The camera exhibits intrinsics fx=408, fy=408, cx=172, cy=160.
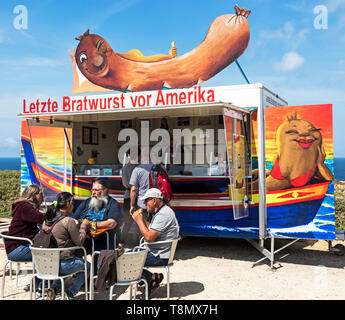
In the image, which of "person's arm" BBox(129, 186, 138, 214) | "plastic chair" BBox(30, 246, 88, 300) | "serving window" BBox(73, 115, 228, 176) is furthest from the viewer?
"serving window" BBox(73, 115, 228, 176)

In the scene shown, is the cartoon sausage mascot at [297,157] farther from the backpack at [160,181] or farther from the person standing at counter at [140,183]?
the person standing at counter at [140,183]

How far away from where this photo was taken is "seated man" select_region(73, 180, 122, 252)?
14.1 feet

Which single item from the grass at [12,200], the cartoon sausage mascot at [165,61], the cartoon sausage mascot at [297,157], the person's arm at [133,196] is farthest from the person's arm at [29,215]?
the grass at [12,200]

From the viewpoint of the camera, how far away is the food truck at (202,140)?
5.10 meters

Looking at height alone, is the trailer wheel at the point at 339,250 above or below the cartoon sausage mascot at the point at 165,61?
below

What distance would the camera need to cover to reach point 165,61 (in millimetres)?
7844

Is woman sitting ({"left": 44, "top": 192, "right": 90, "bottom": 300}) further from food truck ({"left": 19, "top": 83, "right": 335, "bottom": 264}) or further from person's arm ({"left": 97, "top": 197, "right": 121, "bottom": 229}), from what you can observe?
food truck ({"left": 19, "top": 83, "right": 335, "bottom": 264})

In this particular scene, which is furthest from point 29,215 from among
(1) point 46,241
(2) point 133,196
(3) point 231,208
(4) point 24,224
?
(3) point 231,208

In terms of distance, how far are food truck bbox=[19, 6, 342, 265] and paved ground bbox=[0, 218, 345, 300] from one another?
333 mm

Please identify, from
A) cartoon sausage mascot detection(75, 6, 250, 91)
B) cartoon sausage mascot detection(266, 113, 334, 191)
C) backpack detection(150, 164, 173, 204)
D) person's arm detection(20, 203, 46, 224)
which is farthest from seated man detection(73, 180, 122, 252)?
cartoon sausage mascot detection(75, 6, 250, 91)

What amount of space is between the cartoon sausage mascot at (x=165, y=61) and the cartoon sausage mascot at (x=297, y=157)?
2.31 meters
